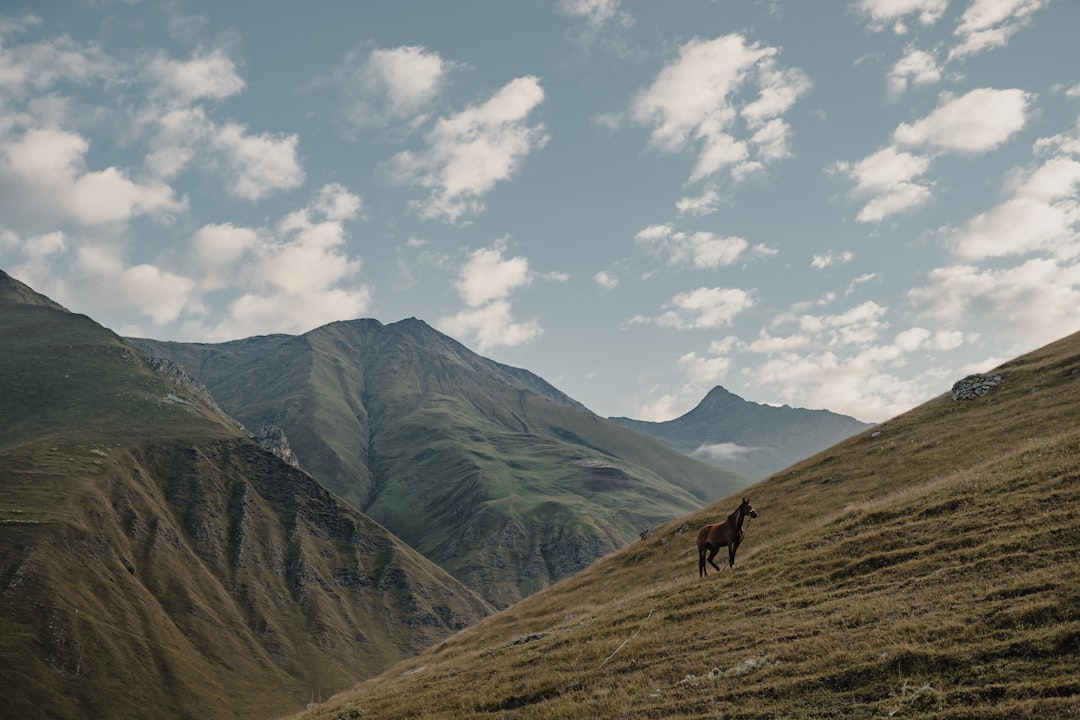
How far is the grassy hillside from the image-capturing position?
1326 cm

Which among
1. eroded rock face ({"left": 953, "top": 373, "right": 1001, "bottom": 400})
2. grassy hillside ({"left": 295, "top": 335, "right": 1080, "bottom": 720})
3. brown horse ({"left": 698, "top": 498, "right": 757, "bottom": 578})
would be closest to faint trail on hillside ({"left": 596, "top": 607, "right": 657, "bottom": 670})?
grassy hillside ({"left": 295, "top": 335, "right": 1080, "bottom": 720})

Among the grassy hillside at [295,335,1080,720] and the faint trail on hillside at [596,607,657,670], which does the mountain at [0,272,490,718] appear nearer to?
the grassy hillside at [295,335,1080,720]

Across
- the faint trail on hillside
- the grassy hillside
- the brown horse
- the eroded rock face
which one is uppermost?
the eroded rock face

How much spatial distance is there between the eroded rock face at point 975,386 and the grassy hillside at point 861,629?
1716cm

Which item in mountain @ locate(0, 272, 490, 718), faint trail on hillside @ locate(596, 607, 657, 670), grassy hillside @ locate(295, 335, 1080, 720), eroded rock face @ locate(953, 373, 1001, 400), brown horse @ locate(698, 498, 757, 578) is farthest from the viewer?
mountain @ locate(0, 272, 490, 718)

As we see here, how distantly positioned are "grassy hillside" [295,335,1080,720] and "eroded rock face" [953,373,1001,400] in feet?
56.3

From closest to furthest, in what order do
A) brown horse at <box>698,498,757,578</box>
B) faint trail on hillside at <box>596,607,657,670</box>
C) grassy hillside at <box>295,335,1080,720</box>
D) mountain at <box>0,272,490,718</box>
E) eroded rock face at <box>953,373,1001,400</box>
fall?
1. grassy hillside at <box>295,335,1080,720</box>
2. faint trail on hillside at <box>596,607,657,670</box>
3. brown horse at <box>698,498,757,578</box>
4. eroded rock face at <box>953,373,1001,400</box>
5. mountain at <box>0,272,490,718</box>

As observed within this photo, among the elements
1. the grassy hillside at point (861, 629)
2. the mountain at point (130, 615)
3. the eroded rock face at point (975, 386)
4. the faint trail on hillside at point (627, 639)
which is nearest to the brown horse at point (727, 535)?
the grassy hillside at point (861, 629)

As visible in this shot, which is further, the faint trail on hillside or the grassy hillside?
the faint trail on hillside

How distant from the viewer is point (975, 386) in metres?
57.7

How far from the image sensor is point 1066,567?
16312mm

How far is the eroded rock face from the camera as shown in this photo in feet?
186

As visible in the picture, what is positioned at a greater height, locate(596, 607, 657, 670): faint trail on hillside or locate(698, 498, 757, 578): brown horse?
locate(698, 498, 757, 578): brown horse

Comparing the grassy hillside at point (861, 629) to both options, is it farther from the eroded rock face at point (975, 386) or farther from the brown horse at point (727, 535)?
the eroded rock face at point (975, 386)
